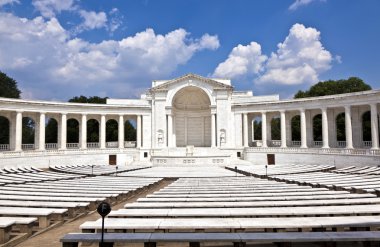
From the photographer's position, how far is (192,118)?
72.1 meters

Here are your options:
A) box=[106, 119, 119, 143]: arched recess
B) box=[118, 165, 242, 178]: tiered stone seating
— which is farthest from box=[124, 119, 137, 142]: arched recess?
box=[118, 165, 242, 178]: tiered stone seating

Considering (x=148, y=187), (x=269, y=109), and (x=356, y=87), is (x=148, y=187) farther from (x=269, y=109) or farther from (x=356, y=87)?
(x=356, y=87)

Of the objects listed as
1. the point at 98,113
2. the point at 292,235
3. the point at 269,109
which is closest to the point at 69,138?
the point at 98,113

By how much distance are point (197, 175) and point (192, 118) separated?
Result: 122 ft

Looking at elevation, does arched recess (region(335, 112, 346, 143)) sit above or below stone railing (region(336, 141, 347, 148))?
above

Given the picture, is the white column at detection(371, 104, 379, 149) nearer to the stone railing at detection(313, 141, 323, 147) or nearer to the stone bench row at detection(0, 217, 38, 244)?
the stone railing at detection(313, 141, 323, 147)

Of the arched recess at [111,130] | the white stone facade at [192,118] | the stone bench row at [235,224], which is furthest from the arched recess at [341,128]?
the stone bench row at [235,224]

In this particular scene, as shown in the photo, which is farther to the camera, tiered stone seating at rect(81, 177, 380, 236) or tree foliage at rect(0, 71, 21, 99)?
tree foliage at rect(0, 71, 21, 99)

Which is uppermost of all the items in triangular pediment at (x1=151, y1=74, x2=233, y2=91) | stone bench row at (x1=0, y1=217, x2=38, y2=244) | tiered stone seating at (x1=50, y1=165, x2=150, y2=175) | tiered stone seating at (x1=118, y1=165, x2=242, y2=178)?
triangular pediment at (x1=151, y1=74, x2=233, y2=91)

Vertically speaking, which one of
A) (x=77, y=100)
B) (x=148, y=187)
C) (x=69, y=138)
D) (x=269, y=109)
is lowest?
(x=148, y=187)

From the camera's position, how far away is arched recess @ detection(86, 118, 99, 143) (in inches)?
3290

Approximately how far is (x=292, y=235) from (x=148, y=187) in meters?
18.7

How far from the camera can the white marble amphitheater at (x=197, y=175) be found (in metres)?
10.8

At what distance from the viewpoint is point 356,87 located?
7625 cm
